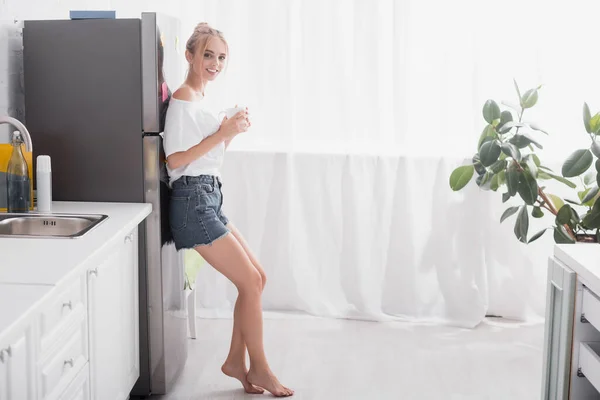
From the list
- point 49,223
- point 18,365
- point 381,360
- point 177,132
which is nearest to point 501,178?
point 381,360

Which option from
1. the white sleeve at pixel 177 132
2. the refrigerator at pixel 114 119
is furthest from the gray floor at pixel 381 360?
the white sleeve at pixel 177 132

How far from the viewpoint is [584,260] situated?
1.99m

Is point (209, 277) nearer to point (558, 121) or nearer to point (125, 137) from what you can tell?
point (125, 137)

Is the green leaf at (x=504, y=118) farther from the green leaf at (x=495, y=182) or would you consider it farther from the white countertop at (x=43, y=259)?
the white countertop at (x=43, y=259)

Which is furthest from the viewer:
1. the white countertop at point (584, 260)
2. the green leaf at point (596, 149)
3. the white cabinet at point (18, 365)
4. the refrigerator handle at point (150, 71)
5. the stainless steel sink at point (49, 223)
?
the green leaf at point (596, 149)

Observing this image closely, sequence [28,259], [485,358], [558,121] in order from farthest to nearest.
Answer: [558,121], [485,358], [28,259]

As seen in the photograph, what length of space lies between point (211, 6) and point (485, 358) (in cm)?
220

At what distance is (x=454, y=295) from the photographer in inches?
155

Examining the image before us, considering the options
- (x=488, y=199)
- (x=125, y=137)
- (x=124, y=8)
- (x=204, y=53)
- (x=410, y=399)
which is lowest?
(x=410, y=399)

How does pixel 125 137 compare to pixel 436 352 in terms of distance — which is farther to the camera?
Answer: pixel 436 352

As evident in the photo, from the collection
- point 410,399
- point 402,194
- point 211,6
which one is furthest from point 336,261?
point 211,6

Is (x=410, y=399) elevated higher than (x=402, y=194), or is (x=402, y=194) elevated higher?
(x=402, y=194)

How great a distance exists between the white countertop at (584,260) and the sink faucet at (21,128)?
175 cm

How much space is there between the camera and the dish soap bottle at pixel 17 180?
8.23ft
